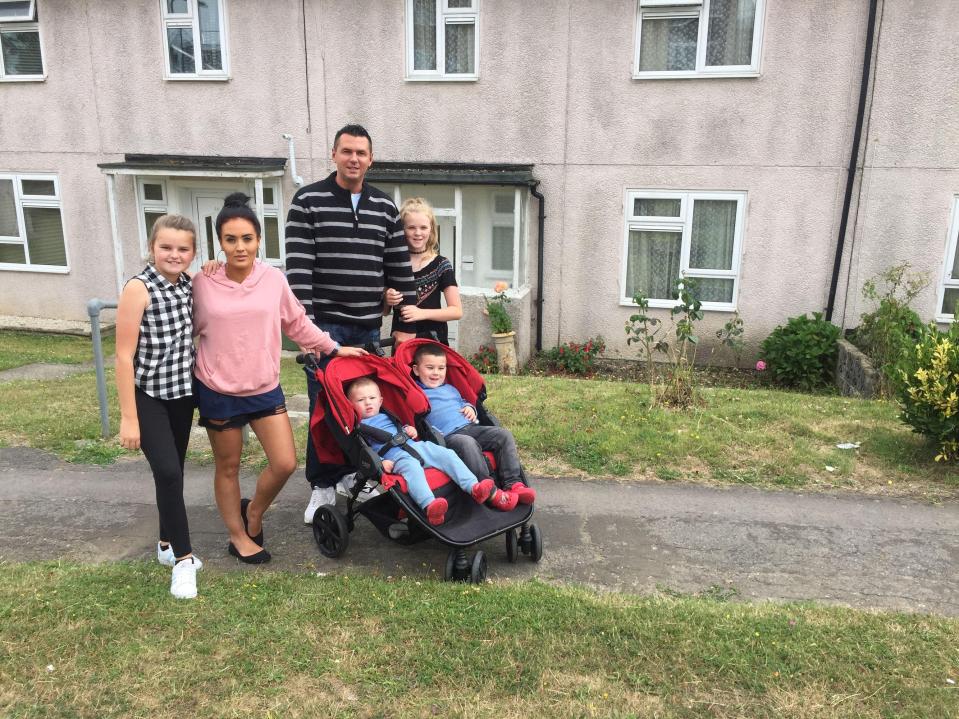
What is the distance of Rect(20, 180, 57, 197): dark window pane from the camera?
13281 mm

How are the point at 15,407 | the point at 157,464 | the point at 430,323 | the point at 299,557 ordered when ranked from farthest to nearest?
the point at 15,407, the point at 430,323, the point at 299,557, the point at 157,464

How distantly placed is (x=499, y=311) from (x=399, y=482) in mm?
7149

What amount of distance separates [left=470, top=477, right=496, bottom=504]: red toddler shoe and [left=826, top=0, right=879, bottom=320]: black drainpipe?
849 centimetres

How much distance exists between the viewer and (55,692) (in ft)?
A: 9.82

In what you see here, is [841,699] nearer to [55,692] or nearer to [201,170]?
[55,692]

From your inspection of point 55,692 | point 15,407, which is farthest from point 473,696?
point 15,407

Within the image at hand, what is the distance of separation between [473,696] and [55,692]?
1.68 meters

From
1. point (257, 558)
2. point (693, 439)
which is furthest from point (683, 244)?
point (257, 558)

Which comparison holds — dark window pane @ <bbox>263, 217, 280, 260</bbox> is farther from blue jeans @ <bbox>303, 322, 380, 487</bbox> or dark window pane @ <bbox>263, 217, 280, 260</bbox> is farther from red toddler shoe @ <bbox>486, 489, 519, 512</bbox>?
red toddler shoe @ <bbox>486, 489, 519, 512</bbox>

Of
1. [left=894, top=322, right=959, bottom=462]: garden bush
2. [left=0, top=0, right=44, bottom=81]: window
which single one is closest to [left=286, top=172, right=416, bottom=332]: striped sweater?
[left=894, top=322, right=959, bottom=462]: garden bush

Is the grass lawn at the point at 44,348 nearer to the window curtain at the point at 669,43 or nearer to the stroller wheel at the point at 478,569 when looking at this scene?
the stroller wheel at the point at 478,569

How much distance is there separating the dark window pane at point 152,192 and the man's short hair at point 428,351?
1006cm

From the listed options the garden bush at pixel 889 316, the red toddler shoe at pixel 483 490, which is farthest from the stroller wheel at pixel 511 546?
the garden bush at pixel 889 316

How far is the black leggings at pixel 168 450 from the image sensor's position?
3.72 metres
